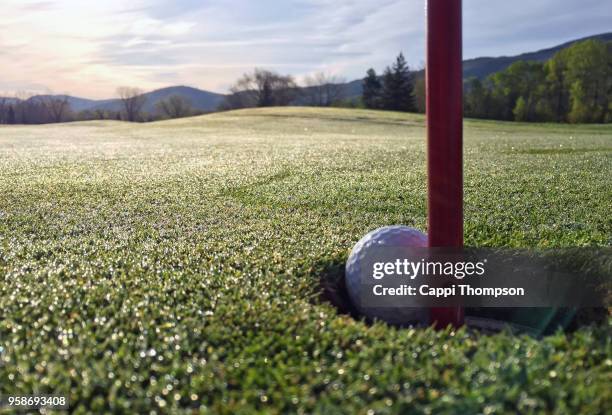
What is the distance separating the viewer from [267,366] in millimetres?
2117

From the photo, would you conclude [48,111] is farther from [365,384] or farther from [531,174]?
[365,384]

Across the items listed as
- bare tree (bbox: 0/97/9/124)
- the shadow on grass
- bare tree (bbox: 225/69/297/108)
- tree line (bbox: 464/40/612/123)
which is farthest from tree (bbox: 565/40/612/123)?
the shadow on grass

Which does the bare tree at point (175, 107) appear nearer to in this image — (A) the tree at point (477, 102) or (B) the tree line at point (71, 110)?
(B) the tree line at point (71, 110)

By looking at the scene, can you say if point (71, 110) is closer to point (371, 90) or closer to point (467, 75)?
point (371, 90)

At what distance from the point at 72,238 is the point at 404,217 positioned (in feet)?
8.14

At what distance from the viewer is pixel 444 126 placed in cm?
272

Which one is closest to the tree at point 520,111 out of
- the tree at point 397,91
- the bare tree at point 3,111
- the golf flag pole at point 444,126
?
the tree at point 397,91

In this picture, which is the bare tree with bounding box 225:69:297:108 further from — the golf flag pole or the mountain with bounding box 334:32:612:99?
the golf flag pole

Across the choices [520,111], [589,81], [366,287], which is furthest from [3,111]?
[366,287]

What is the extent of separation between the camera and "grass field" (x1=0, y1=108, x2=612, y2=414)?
6.23 feet

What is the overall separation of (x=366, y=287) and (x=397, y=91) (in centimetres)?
5915

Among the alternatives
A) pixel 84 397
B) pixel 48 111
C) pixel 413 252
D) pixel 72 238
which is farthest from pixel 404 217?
pixel 48 111

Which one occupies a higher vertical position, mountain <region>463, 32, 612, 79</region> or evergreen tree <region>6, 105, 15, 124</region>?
mountain <region>463, 32, 612, 79</region>

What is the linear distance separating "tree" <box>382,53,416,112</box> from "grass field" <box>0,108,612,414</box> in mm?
54925
